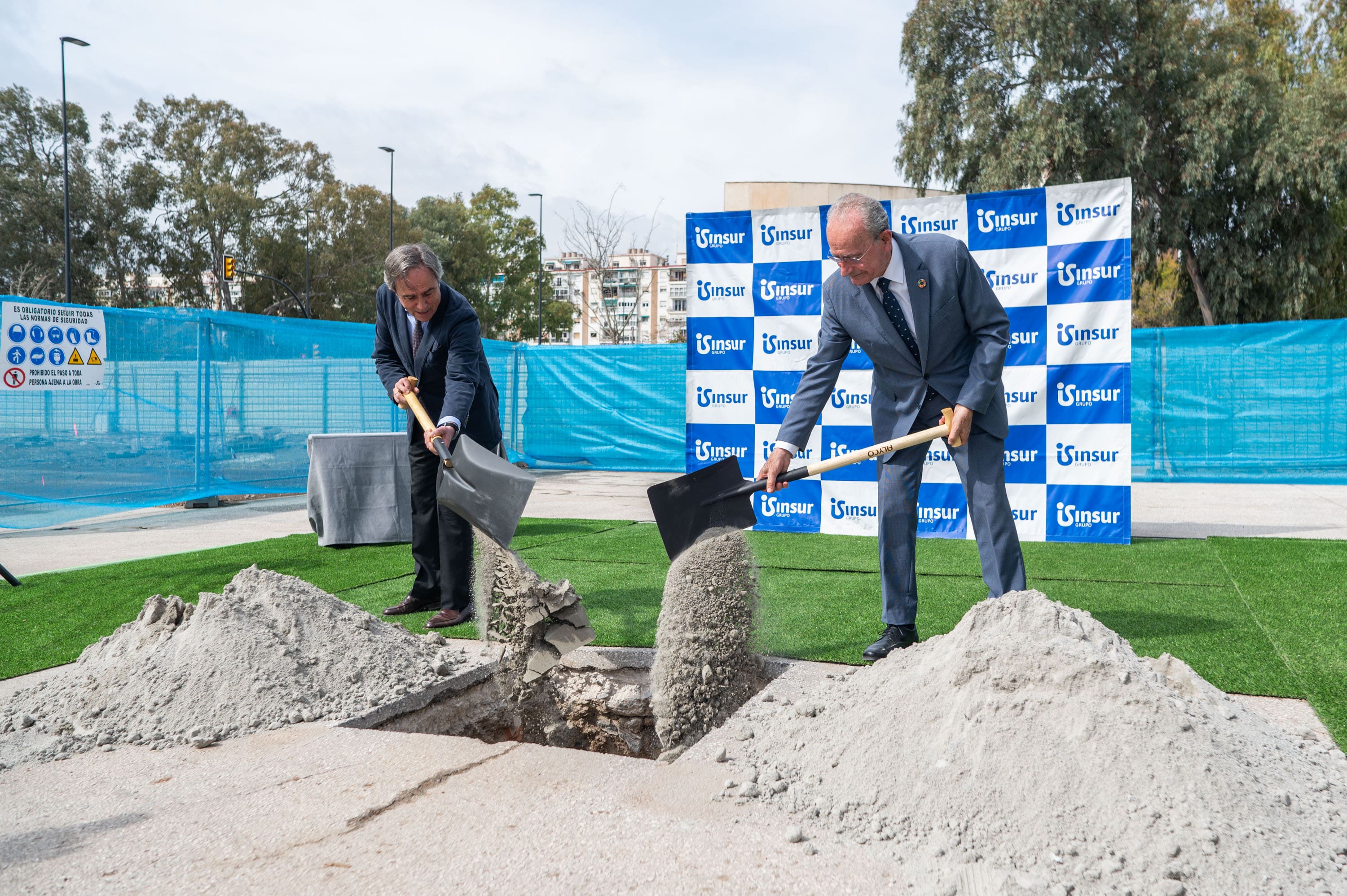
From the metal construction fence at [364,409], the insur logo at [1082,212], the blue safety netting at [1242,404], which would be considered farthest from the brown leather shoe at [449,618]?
the blue safety netting at [1242,404]

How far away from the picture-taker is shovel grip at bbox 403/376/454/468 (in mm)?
3441

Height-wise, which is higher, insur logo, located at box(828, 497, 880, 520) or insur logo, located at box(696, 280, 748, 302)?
insur logo, located at box(696, 280, 748, 302)

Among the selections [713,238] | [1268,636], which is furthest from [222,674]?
[713,238]

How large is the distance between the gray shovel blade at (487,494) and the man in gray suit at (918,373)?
90 cm

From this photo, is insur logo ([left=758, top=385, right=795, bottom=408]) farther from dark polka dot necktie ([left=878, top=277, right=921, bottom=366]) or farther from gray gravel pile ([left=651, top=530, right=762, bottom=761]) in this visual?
gray gravel pile ([left=651, top=530, right=762, bottom=761])

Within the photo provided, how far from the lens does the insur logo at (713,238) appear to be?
6.70 m

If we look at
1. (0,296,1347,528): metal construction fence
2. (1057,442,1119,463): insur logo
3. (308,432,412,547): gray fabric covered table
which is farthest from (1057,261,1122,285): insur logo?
(0,296,1347,528): metal construction fence

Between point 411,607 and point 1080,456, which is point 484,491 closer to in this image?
point 411,607

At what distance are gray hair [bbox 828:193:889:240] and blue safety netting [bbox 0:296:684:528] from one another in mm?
6179

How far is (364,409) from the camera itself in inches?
401

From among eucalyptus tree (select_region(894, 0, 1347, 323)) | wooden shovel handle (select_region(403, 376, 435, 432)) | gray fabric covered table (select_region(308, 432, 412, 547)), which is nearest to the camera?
wooden shovel handle (select_region(403, 376, 435, 432))

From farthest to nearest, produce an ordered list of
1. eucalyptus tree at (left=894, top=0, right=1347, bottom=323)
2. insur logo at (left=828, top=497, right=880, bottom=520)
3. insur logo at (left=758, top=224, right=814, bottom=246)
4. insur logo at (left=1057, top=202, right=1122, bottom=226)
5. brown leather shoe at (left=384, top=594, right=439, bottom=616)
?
eucalyptus tree at (left=894, top=0, right=1347, bottom=323) → insur logo at (left=758, top=224, right=814, bottom=246) → insur logo at (left=828, top=497, right=880, bottom=520) → insur logo at (left=1057, top=202, right=1122, bottom=226) → brown leather shoe at (left=384, top=594, right=439, bottom=616)

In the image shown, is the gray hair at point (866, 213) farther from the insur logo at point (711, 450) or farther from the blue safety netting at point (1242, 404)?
the blue safety netting at point (1242, 404)

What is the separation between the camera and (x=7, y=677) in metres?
3.03
